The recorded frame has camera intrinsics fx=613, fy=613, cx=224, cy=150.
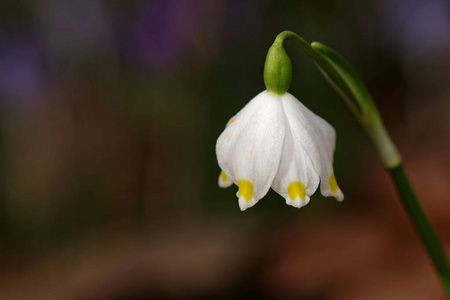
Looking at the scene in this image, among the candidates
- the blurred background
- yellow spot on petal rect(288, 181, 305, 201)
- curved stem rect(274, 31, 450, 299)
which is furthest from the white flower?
the blurred background

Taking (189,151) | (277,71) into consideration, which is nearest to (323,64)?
(277,71)

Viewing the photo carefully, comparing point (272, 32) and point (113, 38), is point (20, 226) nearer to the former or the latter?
point (113, 38)

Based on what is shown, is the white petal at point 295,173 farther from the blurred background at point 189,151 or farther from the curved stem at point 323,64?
the blurred background at point 189,151

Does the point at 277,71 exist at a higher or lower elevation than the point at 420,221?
higher

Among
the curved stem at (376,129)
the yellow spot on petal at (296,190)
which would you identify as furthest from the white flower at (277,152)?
the curved stem at (376,129)

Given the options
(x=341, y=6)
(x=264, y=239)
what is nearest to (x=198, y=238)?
(x=264, y=239)

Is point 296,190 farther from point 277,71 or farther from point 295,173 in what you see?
point 277,71
